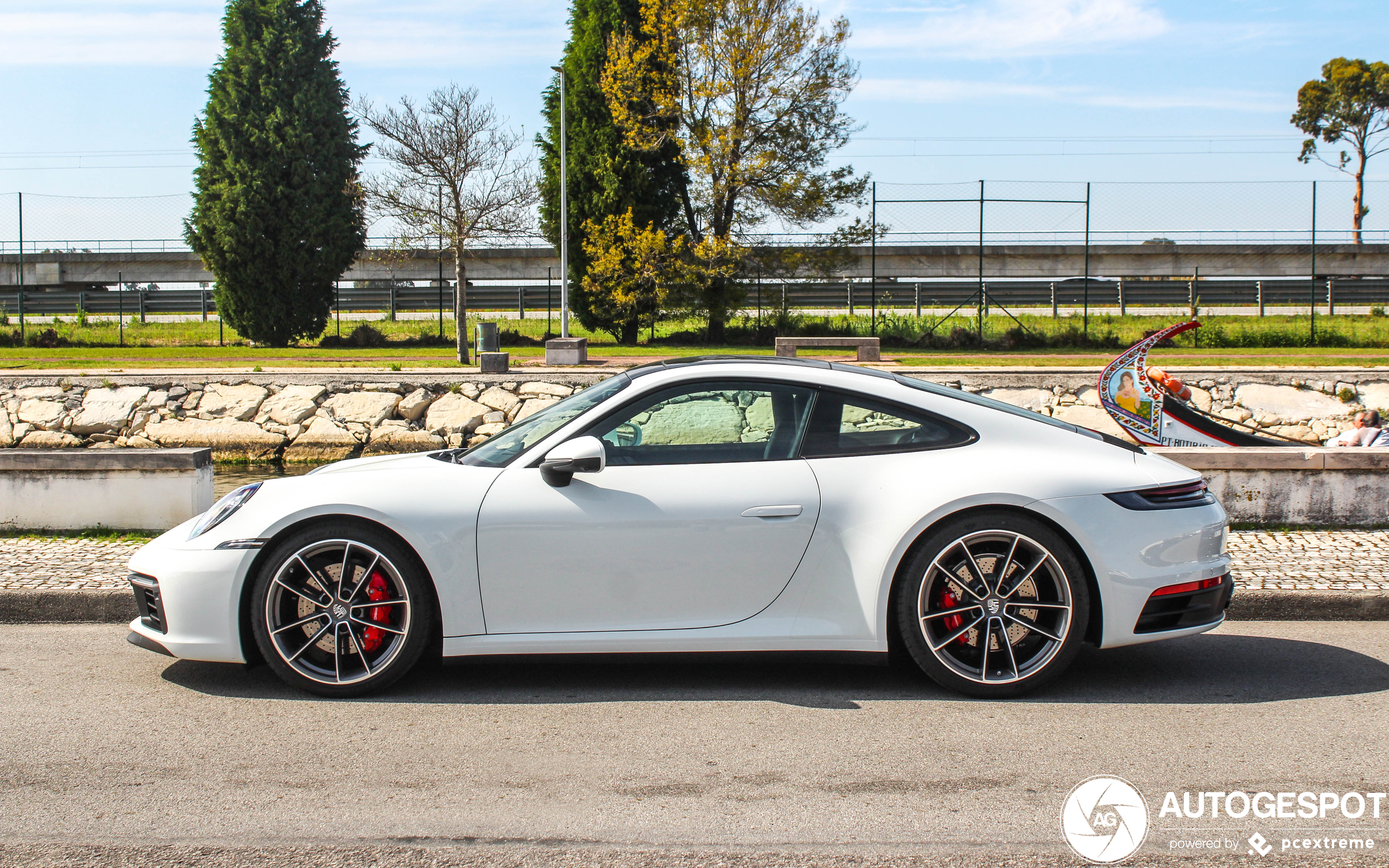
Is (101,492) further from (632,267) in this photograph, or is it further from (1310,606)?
(632,267)

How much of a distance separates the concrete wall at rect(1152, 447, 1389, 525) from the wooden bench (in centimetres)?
1242

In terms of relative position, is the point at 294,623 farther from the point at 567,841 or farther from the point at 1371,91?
the point at 1371,91

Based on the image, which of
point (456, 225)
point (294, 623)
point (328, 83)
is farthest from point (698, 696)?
point (328, 83)

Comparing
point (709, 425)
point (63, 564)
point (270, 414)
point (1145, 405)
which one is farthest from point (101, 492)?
point (1145, 405)

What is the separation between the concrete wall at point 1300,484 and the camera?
24.8 feet

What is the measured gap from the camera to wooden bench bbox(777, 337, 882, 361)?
20422 millimetres

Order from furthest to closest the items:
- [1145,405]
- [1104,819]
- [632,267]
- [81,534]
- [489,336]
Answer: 1. [632,267]
2. [489,336]
3. [1145,405]
4. [81,534]
5. [1104,819]

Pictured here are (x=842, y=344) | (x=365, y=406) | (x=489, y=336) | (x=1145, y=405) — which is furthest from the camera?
(x=842, y=344)

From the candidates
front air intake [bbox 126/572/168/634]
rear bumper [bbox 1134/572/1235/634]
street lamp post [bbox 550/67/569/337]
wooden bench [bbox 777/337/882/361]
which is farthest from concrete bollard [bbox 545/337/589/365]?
rear bumper [bbox 1134/572/1235/634]

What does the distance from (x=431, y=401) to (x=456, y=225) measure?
1074 cm

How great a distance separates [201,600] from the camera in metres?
4.16

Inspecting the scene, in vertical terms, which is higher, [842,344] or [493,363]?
[842,344]

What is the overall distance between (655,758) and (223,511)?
2.13 m

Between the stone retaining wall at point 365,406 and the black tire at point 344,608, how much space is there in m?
9.88
